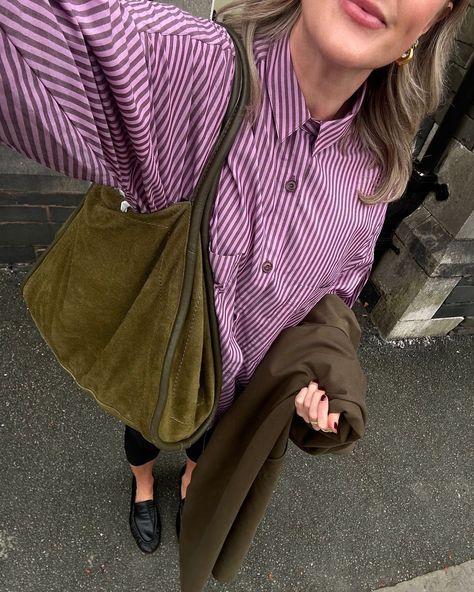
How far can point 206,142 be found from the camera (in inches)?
38.2

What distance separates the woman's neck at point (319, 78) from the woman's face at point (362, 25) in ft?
0.14

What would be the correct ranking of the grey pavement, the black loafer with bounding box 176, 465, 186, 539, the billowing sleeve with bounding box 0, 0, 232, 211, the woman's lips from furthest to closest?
the black loafer with bounding box 176, 465, 186, 539
the grey pavement
the woman's lips
the billowing sleeve with bounding box 0, 0, 232, 211

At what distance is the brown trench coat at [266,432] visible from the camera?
128cm

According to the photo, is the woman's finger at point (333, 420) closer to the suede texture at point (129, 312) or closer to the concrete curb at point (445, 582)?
the suede texture at point (129, 312)

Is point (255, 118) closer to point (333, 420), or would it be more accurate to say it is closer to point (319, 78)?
point (319, 78)

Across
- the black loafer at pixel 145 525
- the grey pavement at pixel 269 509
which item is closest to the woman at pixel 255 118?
the black loafer at pixel 145 525

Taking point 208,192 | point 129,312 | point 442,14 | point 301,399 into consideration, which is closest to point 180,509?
point 301,399

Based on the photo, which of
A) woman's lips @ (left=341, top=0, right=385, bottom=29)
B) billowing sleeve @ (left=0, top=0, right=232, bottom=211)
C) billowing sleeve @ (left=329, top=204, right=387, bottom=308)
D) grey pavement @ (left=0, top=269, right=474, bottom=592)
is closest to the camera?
billowing sleeve @ (left=0, top=0, right=232, bottom=211)

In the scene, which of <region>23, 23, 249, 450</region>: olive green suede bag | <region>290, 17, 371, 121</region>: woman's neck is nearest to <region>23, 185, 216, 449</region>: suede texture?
<region>23, 23, 249, 450</region>: olive green suede bag

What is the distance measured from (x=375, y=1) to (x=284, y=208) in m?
0.45

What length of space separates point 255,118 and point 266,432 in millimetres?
815

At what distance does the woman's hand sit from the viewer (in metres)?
1.24

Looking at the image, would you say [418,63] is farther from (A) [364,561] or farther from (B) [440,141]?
(A) [364,561]

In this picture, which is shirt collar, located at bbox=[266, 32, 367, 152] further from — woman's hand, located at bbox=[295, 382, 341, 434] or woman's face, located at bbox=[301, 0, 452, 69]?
woman's hand, located at bbox=[295, 382, 341, 434]
